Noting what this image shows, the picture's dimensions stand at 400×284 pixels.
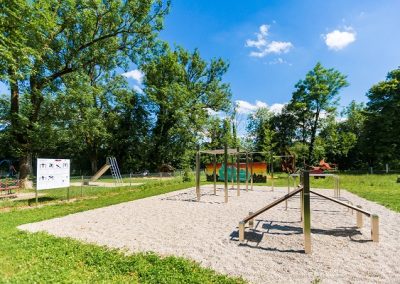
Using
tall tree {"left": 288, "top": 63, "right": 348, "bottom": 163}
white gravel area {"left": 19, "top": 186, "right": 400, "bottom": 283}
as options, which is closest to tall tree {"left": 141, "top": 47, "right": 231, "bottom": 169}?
tall tree {"left": 288, "top": 63, "right": 348, "bottom": 163}

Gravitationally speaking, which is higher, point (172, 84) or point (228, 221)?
point (172, 84)

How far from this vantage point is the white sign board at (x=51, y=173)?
1013 cm

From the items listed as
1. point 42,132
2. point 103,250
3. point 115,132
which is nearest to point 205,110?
point 115,132

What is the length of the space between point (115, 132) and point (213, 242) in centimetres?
2992

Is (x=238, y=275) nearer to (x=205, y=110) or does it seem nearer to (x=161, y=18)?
(x=161, y=18)

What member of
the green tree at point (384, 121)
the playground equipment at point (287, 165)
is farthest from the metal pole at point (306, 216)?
the green tree at point (384, 121)

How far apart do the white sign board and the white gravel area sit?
2920 millimetres

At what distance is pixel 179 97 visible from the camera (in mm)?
30734

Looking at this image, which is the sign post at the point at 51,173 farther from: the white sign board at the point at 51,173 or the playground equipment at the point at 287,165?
the playground equipment at the point at 287,165

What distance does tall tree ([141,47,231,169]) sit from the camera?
31.4 meters

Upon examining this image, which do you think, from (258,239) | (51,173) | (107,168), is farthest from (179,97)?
(258,239)

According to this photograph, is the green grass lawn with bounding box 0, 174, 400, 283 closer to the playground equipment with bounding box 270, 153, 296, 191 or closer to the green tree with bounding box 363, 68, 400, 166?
the playground equipment with bounding box 270, 153, 296, 191

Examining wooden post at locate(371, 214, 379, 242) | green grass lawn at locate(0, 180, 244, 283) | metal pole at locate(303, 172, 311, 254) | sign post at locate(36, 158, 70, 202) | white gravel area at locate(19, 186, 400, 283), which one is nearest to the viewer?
green grass lawn at locate(0, 180, 244, 283)

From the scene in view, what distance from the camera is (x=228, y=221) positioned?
720 centimetres
